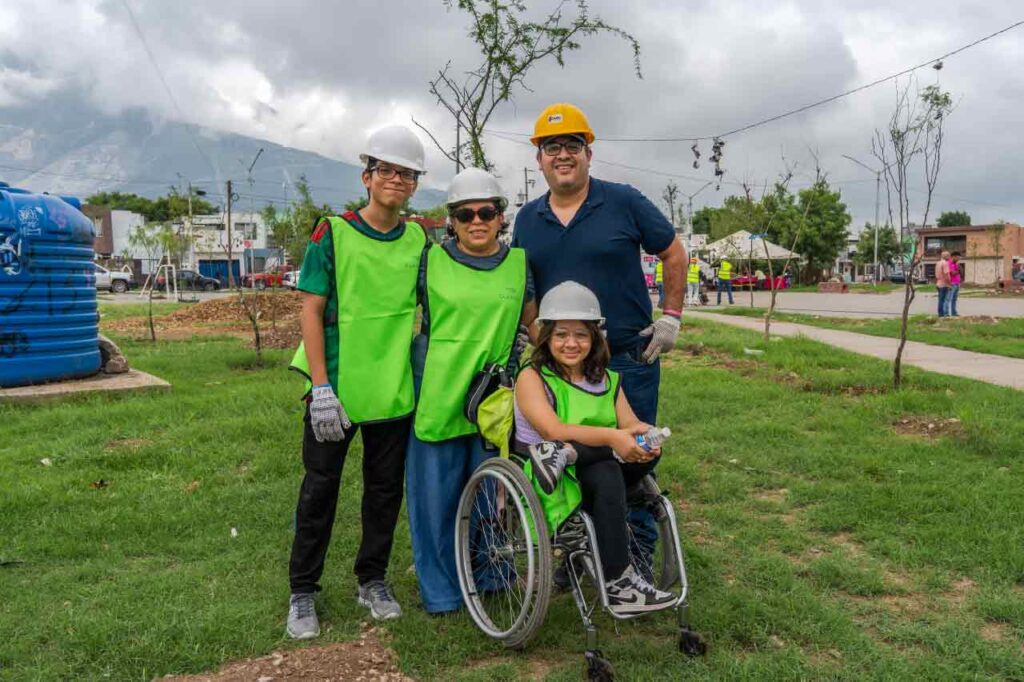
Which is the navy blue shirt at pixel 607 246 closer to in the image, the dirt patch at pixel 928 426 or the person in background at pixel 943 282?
the dirt patch at pixel 928 426

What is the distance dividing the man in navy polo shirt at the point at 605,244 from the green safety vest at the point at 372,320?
1.93 feet

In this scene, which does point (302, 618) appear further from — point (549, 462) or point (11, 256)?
point (11, 256)

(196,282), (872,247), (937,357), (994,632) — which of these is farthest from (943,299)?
(872,247)

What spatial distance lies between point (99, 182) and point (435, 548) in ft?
381

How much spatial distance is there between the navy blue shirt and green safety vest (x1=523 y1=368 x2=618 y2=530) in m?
0.35

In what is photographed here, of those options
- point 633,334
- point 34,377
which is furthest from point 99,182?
point 633,334

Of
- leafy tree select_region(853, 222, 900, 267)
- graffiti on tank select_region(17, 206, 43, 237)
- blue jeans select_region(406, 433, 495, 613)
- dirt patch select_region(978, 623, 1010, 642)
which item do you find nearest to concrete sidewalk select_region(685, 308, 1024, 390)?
dirt patch select_region(978, 623, 1010, 642)

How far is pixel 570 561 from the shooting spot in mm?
3168

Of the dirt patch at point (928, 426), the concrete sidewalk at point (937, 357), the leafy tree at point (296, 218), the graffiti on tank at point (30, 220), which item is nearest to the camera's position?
the dirt patch at point (928, 426)

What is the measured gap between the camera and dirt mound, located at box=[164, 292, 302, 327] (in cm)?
2045

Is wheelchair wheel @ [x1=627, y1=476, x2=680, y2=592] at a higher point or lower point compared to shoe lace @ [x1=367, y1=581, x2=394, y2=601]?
higher

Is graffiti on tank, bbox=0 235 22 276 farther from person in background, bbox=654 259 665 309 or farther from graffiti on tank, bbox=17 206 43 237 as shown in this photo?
person in background, bbox=654 259 665 309

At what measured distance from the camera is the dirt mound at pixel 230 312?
2045 cm

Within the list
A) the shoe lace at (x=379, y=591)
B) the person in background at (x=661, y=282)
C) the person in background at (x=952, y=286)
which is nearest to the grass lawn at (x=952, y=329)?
the person in background at (x=952, y=286)
